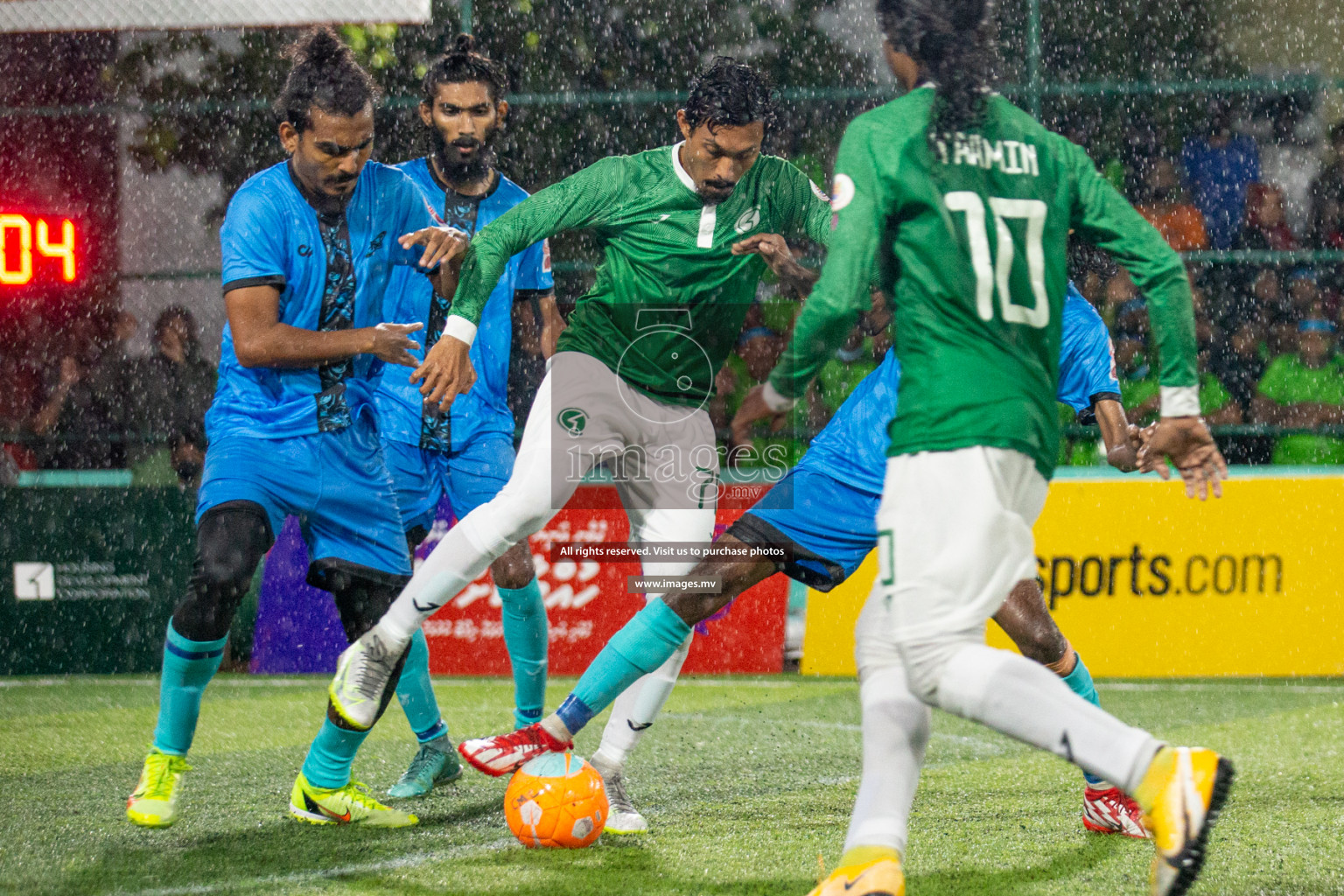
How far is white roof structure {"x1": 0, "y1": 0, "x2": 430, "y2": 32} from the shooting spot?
8664 mm

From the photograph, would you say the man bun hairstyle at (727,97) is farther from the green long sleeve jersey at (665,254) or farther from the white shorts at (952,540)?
the white shorts at (952,540)

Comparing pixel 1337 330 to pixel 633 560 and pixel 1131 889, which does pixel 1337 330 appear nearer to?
pixel 633 560

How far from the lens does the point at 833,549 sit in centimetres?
427

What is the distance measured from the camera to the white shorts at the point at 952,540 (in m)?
2.83

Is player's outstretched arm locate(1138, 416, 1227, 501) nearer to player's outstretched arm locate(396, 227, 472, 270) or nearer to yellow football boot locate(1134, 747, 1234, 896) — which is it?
yellow football boot locate(1134, 747, 1234, 896)

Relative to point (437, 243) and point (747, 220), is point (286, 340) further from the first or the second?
point (747, 220)

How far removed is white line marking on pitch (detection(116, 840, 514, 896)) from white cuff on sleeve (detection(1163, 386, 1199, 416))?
2.23 meters

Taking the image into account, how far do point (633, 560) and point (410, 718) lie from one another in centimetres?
361

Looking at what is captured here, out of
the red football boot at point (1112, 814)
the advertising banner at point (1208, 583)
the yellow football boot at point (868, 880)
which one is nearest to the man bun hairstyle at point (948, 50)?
the yellow football boot at point (868, 880)

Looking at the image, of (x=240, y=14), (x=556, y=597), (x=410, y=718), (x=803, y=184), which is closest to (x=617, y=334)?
(x=803, y=184)

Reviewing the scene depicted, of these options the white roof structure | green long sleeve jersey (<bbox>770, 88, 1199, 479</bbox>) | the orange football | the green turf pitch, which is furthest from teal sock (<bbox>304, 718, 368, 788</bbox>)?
the white roof structure

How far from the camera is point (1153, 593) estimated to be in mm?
8086

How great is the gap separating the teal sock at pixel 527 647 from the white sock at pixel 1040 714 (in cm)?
267

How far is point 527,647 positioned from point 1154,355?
5.14 meters
